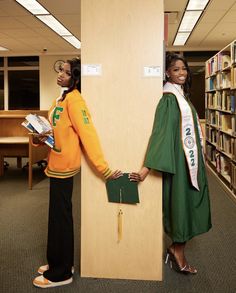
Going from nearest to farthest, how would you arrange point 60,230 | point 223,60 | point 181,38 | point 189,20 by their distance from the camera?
point 60,230 < point 223,60 < point 189,20 < point 181,38

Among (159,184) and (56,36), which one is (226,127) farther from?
(56,36)

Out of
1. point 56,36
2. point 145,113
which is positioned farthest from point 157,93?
point 56,36

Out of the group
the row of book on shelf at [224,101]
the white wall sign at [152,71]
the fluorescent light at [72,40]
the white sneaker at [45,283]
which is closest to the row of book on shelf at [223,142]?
the row of book on shelf at [224,101]

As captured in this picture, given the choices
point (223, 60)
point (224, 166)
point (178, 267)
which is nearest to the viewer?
point (178, 267)

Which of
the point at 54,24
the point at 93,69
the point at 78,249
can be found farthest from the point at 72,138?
the point at 54,24

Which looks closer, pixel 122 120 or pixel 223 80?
pixel 122 120

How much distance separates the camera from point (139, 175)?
7.10 ft

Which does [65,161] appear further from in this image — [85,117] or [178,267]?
[178,267]

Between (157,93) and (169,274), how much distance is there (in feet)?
4.20

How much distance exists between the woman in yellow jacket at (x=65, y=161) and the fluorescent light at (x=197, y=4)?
3.68 m

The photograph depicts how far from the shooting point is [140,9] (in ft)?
6.89

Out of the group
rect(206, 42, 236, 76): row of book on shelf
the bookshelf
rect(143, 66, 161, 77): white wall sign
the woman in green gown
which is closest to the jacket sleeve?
the woman in green gown

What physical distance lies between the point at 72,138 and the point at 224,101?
3851 millimetres

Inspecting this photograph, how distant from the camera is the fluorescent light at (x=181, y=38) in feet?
24.8
